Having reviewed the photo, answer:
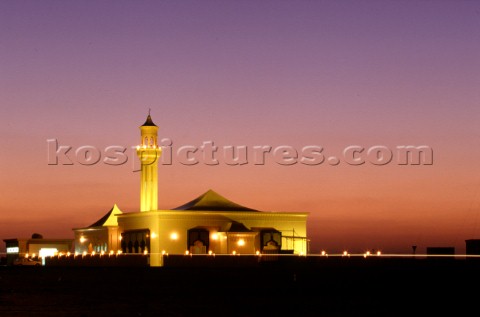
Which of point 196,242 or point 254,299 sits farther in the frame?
point 196,242

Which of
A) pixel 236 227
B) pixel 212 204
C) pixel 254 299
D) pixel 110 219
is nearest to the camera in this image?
pixel 254 299

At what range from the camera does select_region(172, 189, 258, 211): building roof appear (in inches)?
2840

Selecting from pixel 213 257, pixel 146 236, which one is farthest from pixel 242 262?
pixel 146 236

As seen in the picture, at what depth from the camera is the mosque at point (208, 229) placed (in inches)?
2744

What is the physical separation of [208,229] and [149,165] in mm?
11057

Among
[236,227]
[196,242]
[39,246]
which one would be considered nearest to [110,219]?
[39,246]

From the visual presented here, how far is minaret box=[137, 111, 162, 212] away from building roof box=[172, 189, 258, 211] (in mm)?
4439

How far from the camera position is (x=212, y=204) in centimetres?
7319

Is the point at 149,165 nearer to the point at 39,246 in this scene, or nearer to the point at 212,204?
the point at 212,204

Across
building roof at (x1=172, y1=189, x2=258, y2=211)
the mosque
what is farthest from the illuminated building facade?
building roof at (x1=172, y1=189, x2=258, y2=211)

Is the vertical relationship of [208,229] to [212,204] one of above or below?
below

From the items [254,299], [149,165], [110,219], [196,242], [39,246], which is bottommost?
[254,299]

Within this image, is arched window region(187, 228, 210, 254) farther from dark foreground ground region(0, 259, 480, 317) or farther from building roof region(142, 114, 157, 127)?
A: dark foreground ground region(0, 259, 480, 317)

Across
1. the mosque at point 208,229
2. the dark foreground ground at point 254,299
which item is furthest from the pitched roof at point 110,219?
the dark foreground ground at point 254,299
